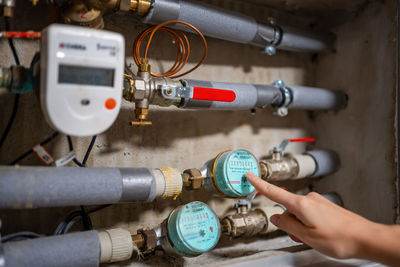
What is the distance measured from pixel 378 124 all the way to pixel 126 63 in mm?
760

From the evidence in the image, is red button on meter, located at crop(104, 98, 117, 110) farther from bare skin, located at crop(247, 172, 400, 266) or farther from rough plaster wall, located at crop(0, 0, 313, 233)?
bare skin, located at crop(247, 172, 400, 266)

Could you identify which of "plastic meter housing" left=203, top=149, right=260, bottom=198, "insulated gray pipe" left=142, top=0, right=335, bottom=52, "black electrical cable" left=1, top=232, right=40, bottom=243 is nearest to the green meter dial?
"plastic meter housing" left=203, top=149, right=260, bottom=198

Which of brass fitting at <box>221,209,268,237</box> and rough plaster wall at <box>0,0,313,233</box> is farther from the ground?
rough plaster wall at <box>0,0,313,233</box>

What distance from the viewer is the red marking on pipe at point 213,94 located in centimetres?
81

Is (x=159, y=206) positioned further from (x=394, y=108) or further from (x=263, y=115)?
(x=394, y=108)

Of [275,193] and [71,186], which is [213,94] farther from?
[71,186]

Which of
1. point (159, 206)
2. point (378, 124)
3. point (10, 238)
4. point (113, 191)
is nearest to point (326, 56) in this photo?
point (378, 124)

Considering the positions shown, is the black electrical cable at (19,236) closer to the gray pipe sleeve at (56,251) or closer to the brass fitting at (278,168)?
the gray pipe sleeve at (56,251)

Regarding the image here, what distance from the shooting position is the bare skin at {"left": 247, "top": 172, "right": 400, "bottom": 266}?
63 centimetres

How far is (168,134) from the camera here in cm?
95

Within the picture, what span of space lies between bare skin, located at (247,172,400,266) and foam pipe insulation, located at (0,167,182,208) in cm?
27

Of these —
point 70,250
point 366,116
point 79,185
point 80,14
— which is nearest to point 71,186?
point 79,185

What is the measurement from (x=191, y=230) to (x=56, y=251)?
0.91ft

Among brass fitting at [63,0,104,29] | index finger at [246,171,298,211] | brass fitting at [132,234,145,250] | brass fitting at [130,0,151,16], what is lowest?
brass fitting at [132,234,145,250]
